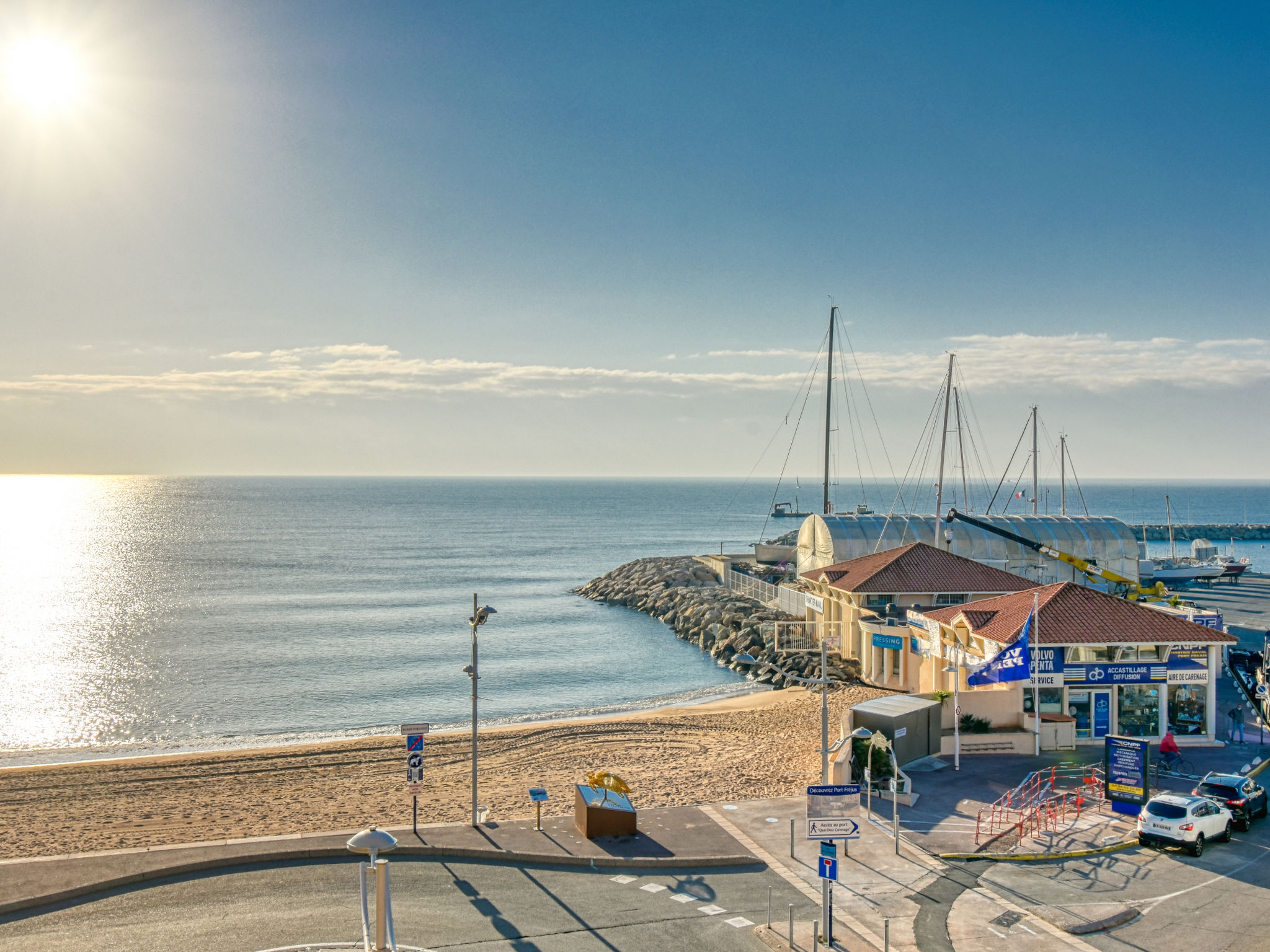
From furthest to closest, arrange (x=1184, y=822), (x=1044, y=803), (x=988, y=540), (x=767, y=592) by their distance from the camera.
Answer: (x=767, y=592) < (x=988, y=540) < (x=1044, y=803) < (x=1184, y=822)

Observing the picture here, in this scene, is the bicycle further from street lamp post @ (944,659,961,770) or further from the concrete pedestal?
the concrete pedestal

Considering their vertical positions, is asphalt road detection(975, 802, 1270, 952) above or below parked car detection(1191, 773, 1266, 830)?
below

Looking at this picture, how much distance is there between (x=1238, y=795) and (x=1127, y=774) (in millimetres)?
2367

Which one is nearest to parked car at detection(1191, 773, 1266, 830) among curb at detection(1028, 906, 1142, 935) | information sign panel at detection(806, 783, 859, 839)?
curb at detection(1028, 906, 1142, 935)

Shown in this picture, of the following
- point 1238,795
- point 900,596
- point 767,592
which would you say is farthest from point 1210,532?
point 1238,795

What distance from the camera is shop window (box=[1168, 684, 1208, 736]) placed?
29.8 metres

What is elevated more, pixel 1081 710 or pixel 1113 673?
pixel 1113 673

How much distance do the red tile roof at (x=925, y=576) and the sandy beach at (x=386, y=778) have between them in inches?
210

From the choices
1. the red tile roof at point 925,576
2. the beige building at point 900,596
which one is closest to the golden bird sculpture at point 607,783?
the beige building at point 900,596

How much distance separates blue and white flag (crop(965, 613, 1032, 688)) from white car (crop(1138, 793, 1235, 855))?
258 inches

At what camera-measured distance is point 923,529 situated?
58625 millimetres

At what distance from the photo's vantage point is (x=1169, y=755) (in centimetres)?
2652

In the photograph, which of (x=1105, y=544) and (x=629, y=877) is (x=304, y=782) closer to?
(x=629, y=877)

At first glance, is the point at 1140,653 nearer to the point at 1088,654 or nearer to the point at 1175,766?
the point at 1088,654
